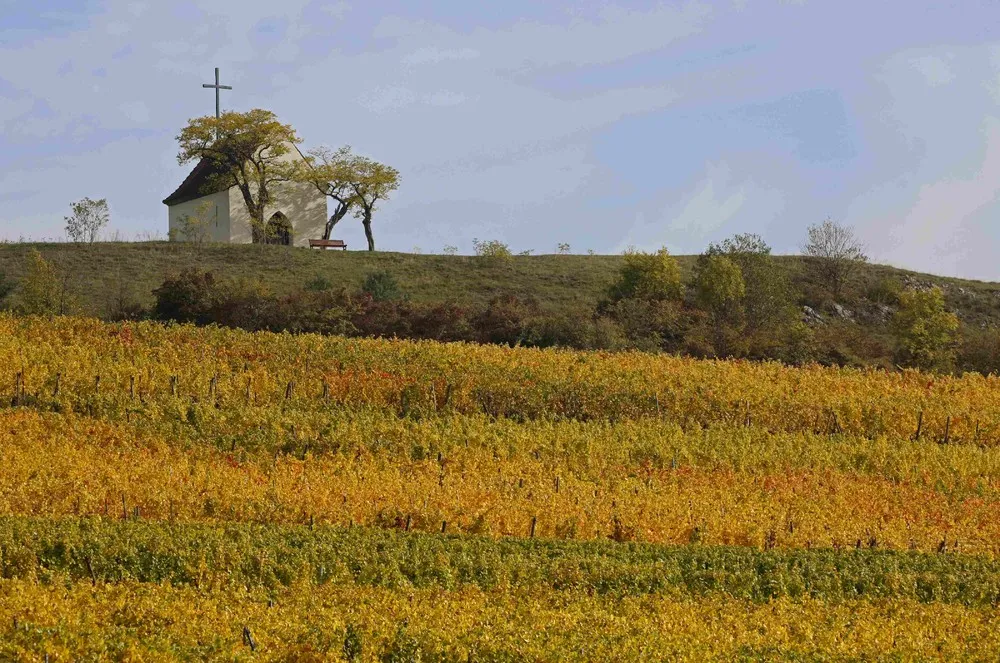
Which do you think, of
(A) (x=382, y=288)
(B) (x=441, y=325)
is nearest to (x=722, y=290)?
(B) (x=441, y=325)

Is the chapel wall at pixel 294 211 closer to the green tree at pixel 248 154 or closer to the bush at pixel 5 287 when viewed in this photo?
the green tree at pixel 248 154

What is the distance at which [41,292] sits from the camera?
44469 millimetres

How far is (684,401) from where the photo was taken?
31.0 metres

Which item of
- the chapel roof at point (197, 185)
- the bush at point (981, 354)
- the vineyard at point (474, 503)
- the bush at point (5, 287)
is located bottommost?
the vineyard at point (474, 503)

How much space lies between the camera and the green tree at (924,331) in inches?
1806

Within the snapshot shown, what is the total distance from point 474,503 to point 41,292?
30.0m

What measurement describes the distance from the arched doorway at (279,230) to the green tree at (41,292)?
20.0 meters

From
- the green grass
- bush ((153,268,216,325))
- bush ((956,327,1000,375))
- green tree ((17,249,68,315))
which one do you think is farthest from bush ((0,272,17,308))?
bush ((956,327,1000,375))

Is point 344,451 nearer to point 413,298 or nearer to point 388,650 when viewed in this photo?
point 388,650

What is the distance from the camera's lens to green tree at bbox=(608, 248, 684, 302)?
51188 millimetres

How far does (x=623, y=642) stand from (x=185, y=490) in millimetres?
10026

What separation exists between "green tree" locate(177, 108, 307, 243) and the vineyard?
30418 millimetres

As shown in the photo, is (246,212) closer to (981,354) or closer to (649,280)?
(649,280)

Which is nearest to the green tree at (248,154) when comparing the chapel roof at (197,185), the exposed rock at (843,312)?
the chapel roof at (197,185)
